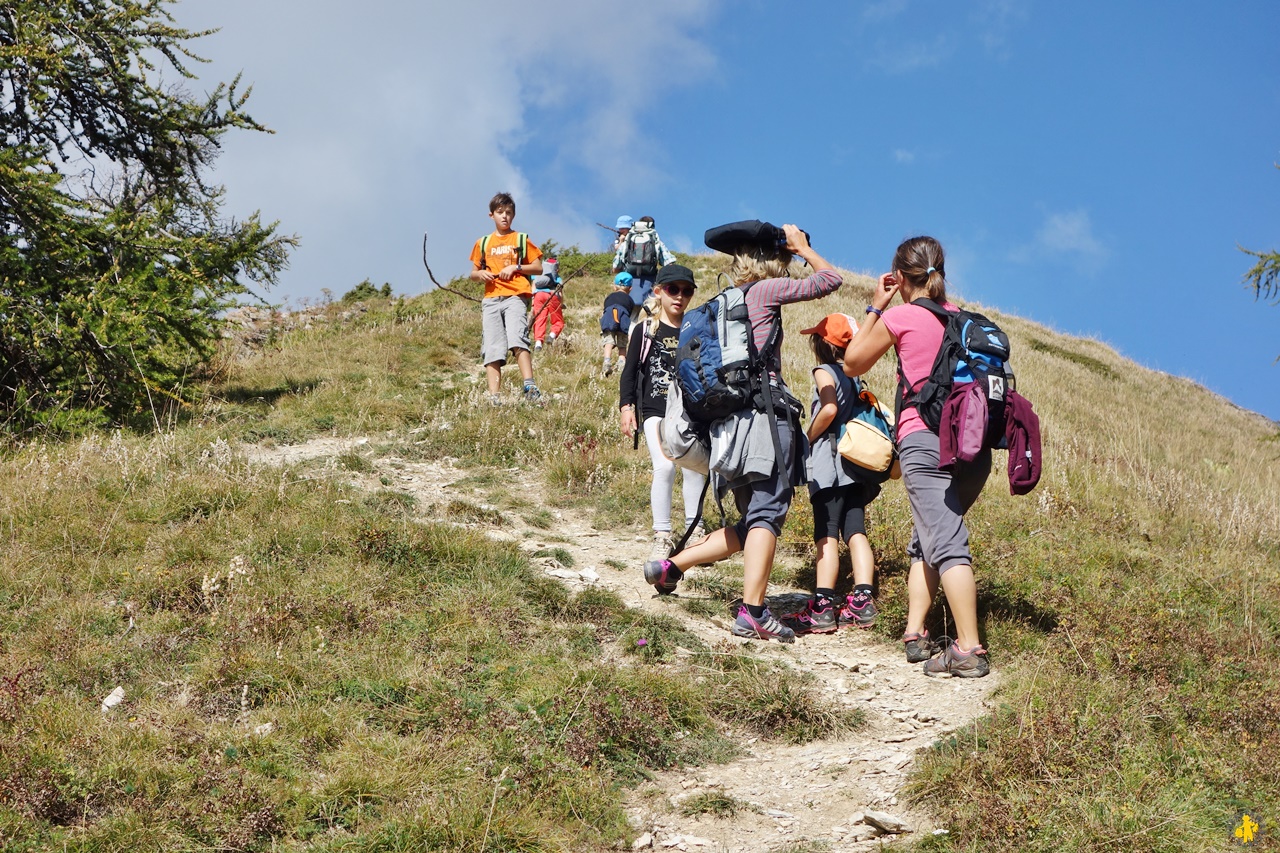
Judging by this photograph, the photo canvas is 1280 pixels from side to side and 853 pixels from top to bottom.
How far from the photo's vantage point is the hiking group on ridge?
16.3 feet

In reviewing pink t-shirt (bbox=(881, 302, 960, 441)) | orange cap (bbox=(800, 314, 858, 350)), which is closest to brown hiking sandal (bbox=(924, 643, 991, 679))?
pink t-shirt (bbox=(881, 302, 960, 441))

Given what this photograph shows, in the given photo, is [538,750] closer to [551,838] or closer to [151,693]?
[551,838]

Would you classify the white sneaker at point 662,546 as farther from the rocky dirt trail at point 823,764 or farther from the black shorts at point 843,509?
the black shorts at point 843,509

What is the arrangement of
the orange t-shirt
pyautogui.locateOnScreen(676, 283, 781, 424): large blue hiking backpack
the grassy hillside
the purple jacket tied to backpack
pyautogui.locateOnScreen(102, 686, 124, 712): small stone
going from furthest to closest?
the orange t-shirt → pyautogui.locateOnScreen(676, 283, 781, 424): large blue hiking backpack → the purple jacket tied to backpack → pyautogui.locateOnScreen(102, 686, 124, 712): small stone → the grassy hillside

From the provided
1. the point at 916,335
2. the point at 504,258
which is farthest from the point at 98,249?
the point at 916,335

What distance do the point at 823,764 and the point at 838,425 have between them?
237 cm

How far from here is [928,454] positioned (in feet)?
16.8

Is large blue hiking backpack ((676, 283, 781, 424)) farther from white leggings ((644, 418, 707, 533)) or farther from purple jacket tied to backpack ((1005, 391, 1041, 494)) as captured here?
white leggings ((644, 418, 707, 533))

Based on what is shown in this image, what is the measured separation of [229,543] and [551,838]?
345 cm

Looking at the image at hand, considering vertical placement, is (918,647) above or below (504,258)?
below

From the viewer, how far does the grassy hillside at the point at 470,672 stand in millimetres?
3500

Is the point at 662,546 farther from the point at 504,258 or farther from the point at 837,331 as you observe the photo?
the point at 504,258

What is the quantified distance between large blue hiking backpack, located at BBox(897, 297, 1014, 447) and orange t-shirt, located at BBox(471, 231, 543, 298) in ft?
20.5

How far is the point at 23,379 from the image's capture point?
361 inches
